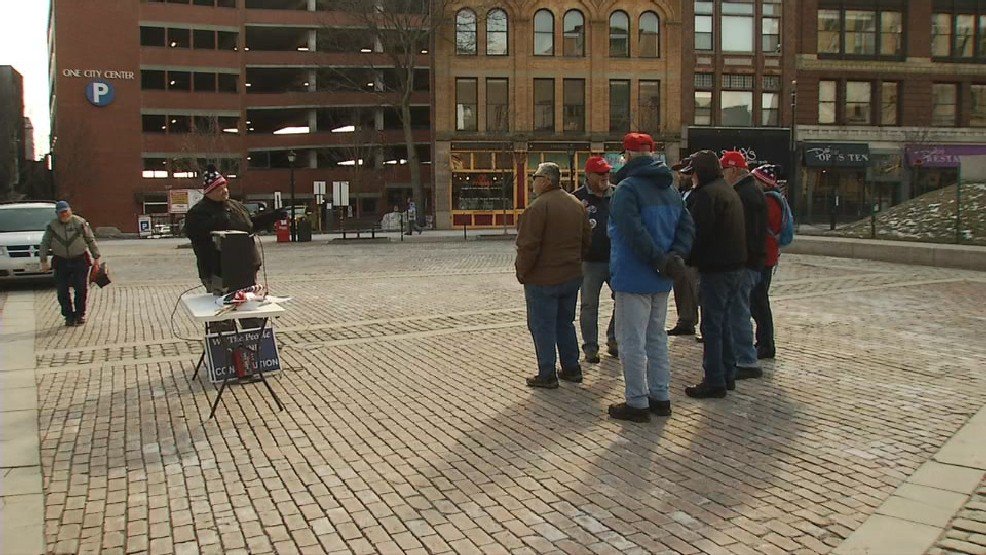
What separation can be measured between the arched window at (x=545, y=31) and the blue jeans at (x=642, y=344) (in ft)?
130

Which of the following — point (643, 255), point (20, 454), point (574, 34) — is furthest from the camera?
point (574, 34)

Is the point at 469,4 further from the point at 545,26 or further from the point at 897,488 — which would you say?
the point at 897,488

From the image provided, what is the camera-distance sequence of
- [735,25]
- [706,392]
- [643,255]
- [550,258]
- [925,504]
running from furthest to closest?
[735,25] < [550,258] < [706,392] < [643,255] < [925,504]

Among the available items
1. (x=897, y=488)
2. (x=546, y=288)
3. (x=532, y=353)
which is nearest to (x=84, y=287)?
(x=532, y=353)

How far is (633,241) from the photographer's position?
5.96 meters

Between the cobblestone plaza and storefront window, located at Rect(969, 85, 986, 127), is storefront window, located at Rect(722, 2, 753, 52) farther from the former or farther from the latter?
the cobblestone plaza

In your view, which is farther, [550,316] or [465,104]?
[465,104]

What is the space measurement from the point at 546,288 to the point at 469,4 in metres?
38.9

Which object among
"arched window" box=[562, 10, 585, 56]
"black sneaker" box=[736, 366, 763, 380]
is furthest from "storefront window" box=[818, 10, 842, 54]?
"black sneaker" box=[736, 366, 763, 380]

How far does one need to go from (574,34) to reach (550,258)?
1549 inches

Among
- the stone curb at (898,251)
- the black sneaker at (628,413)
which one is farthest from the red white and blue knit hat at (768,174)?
the stone curb at (898,251)

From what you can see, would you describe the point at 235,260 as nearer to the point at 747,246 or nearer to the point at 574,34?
the point at 747,246

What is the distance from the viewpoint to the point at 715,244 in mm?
6645

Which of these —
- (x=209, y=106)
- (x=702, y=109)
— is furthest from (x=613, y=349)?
(x=209, y=106)
